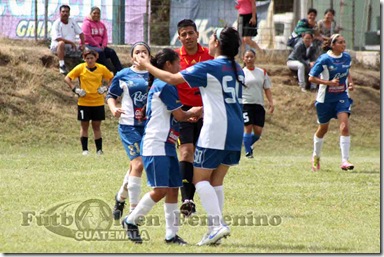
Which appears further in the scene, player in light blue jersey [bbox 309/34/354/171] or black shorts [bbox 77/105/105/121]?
black shorts [bbox 77/105/105/121]

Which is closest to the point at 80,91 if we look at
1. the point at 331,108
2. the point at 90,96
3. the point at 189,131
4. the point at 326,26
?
the point at 90,96

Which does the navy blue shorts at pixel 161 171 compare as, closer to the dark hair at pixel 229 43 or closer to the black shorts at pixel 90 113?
the dark hair at pixel 229 43

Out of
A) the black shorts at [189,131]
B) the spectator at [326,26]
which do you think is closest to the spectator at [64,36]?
the spectator at [326,26]

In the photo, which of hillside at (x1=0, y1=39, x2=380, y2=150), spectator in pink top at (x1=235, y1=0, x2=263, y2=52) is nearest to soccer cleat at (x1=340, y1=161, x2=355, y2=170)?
hillside at (x1=0, y1=39, x2=380, y2=150)

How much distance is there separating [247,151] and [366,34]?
38.7 feet

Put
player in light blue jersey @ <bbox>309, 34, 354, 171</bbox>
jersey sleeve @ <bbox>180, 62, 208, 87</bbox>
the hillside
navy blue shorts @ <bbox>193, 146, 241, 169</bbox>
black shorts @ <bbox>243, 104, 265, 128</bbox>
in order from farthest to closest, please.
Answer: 1. the hillside
2. black shorts @ <bbox>243, 104, 265, 128</bbox>
3. player in light blue jersey @ <bbox>309, 34, 354, 171</bbox>
4. navy blue shorts @ <bbox>193, 146, 241, 169</bbox>
5. jersey sleeve @ <bbox>180, 62, 208, 87</bbox>

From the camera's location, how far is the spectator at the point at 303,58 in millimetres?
24078

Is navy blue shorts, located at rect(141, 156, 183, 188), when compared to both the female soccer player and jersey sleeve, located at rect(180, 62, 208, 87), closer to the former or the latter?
jersey sleeve, located at rect(180, 62, 208, 87)

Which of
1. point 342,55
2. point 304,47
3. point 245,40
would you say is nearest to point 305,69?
point 304,47

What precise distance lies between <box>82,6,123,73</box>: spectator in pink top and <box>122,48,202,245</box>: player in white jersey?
13317 millimetres

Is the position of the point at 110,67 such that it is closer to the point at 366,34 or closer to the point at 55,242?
the point at 366,34

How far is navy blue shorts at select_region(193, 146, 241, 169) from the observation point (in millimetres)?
8055

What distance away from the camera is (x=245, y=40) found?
22984 millimetres

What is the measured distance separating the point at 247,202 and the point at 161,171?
314 cm
